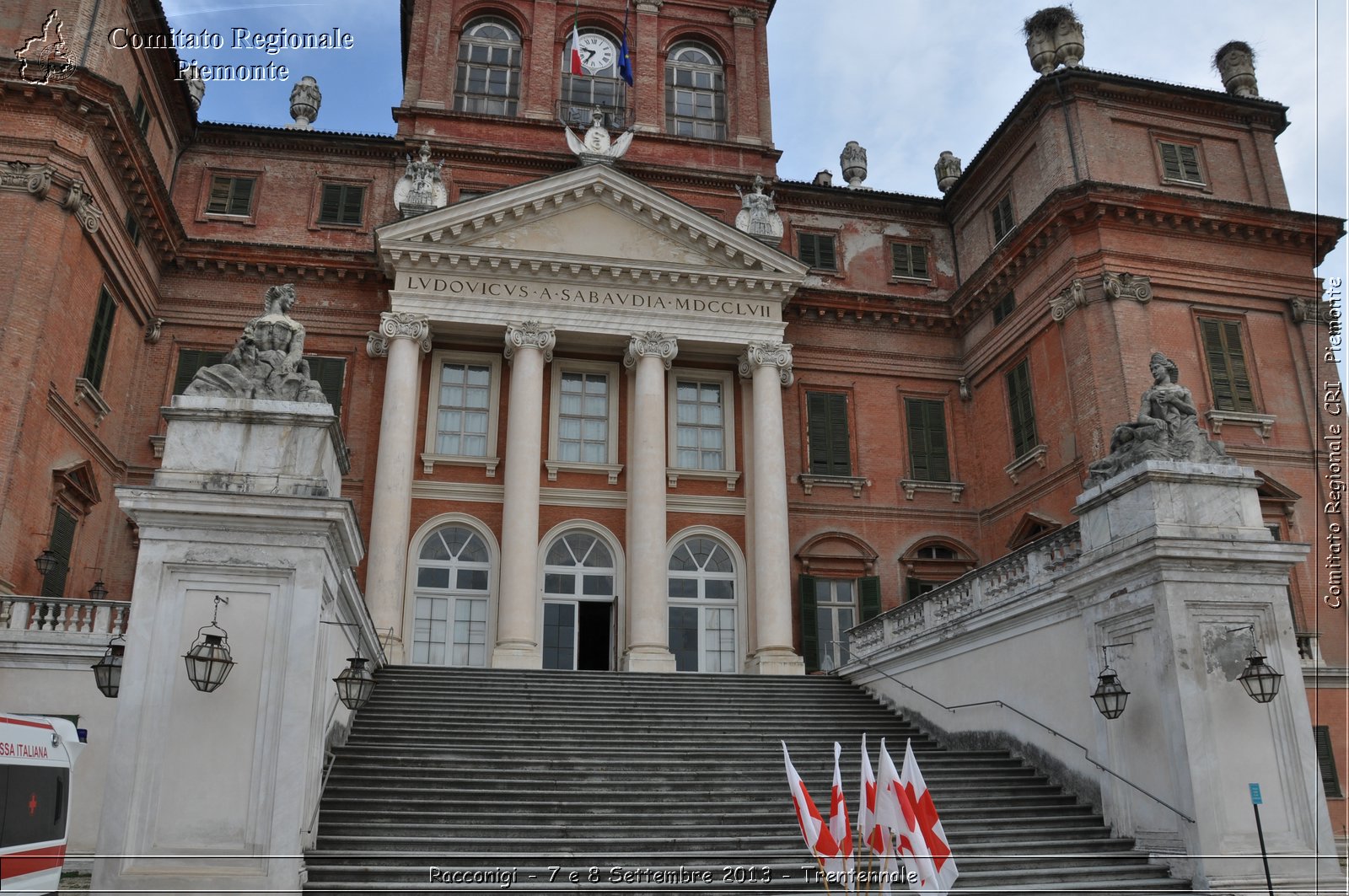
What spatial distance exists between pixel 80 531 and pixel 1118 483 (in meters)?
18.7

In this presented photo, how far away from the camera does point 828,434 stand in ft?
86.0

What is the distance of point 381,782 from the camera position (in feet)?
41.5

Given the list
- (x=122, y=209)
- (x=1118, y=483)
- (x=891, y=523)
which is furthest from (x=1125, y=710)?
(x=122, y=209)

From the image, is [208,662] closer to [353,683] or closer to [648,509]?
[353,683]

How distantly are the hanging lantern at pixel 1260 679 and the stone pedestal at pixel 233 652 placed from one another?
982cm

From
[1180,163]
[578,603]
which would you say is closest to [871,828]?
[578,603]

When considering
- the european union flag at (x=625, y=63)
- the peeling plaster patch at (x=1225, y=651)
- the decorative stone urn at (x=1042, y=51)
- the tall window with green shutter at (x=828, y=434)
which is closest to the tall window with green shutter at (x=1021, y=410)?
the tall window with green shutter at (x=828, y=434)

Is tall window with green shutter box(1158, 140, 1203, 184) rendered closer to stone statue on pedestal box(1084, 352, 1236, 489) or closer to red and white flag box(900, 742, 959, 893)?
stone statue on pedestal box(1084, 352, 1236, 489)

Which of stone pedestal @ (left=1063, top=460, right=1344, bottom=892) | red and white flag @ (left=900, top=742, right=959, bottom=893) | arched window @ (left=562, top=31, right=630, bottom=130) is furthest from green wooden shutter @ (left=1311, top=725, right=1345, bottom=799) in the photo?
arched window @ (left=562, top=31, right=630, bottom=130)

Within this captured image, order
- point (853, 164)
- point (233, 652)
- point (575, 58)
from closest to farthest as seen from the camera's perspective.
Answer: point (233, 652), point (575, 58), point (853, 164)

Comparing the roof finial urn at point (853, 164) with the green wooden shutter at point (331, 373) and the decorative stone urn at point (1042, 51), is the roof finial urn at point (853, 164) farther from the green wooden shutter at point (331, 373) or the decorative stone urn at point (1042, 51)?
the green wooden shutter at point (331, 373)

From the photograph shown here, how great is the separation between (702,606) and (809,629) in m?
2.57

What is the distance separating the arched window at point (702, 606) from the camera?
77.7 ft

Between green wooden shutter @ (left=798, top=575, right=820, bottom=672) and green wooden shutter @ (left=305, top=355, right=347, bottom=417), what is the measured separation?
1171 cm
